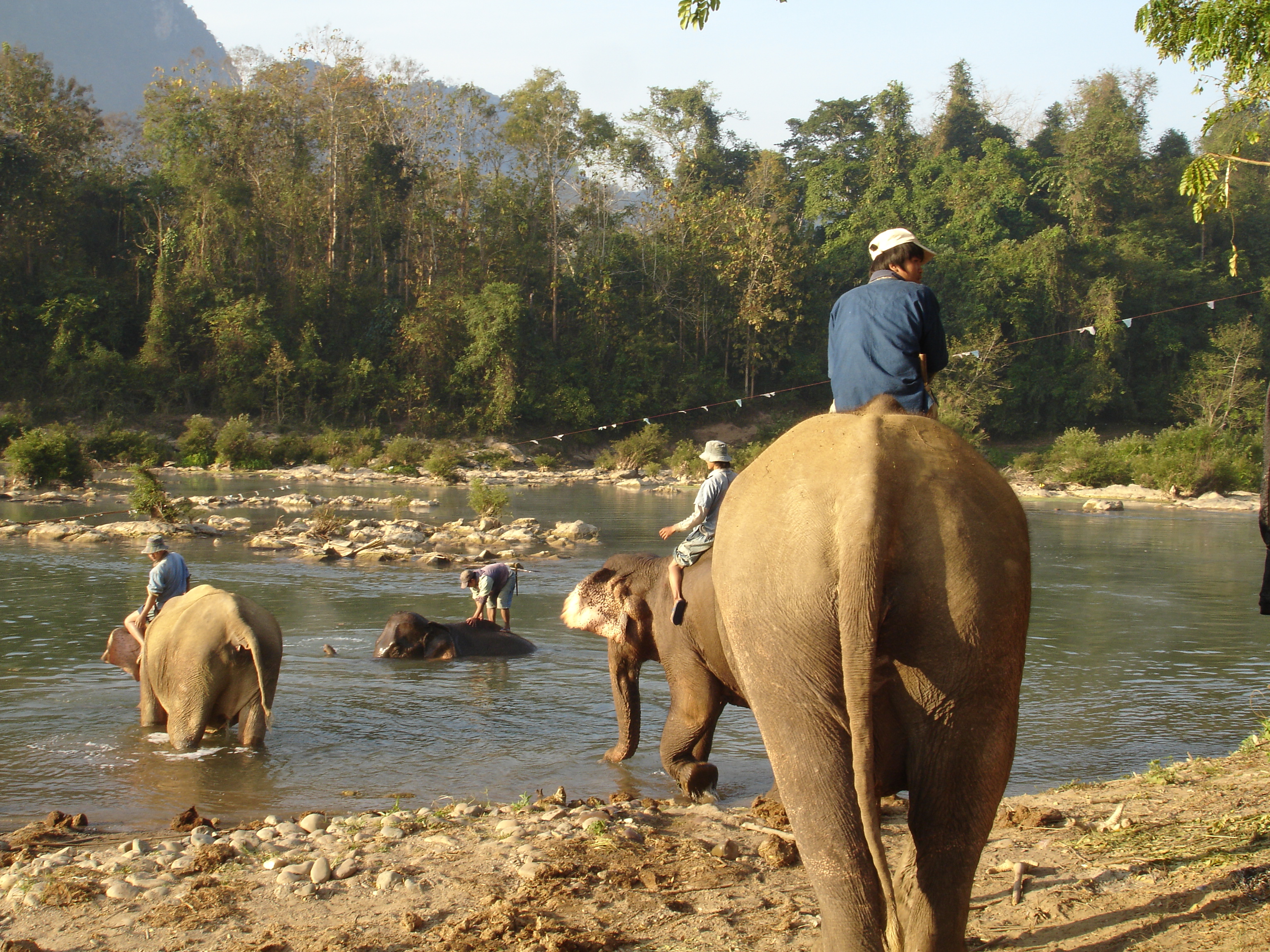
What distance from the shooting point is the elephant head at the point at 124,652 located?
784cm

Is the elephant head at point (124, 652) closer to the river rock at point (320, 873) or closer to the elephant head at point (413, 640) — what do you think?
the elephant head at point (413, 640)

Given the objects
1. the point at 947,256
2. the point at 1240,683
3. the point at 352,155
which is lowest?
the point at 1240,683

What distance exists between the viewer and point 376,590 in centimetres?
1418

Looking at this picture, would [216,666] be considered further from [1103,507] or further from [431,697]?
[1103,507]

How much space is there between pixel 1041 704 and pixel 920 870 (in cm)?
684

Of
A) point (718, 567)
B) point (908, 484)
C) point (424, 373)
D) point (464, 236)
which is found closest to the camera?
point (908, 484)

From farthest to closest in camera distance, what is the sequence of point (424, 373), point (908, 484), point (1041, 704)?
point (424, 373) < point (1041, 704) < point (908, 484)

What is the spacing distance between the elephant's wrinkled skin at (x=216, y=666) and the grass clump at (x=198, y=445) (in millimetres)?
28925

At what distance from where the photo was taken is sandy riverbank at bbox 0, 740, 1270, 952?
3436 mm

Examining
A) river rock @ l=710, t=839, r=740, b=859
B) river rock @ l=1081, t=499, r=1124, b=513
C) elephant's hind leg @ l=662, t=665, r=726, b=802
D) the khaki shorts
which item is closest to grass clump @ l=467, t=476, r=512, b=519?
elephant's hind leg @ l=662, t=665, r=726, b=802

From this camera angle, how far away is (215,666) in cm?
670

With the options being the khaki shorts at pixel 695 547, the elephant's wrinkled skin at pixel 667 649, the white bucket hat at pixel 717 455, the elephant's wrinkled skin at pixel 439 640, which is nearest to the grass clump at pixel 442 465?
the elephant's wrinkled skin at pixel 439 640

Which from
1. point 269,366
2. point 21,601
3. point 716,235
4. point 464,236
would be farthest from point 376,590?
point 716,235

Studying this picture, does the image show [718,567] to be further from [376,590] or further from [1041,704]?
[376,590]
